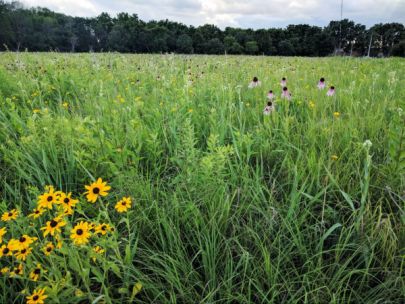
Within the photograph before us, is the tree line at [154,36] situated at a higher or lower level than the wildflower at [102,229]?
higher

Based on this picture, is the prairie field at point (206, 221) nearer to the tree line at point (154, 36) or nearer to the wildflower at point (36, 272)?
the wildflower at point (36, 272)

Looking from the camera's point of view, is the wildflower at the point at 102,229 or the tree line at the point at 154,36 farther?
the tree line at the point at 154,36

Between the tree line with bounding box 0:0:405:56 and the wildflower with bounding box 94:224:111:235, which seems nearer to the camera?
the wildflower with bounding box 94:224:111:235

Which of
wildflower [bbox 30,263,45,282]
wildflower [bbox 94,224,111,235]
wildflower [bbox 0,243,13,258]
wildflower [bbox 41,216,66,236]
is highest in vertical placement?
wildflower [bbox 41,216,66,236]

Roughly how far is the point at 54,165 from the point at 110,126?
546 millimetres

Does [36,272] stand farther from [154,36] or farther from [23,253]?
[154,36]

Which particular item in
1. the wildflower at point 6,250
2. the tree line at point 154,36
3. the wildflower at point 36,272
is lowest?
the wildflower at point 36,272

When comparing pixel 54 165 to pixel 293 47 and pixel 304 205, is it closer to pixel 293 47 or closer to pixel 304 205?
pixel 304 205

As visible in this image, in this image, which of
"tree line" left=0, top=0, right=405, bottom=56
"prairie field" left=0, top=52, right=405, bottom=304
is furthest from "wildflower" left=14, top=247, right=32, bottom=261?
"tree line" left=0, top=0, right=405, bottom=56

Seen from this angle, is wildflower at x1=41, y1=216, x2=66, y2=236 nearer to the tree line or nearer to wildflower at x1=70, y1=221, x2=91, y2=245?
wildflower at x1=70, y1=221, x2=91, y2=245

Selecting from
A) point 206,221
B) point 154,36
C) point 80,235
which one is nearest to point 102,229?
point 80,235

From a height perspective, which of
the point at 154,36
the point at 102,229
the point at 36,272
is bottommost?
the point at 36,272

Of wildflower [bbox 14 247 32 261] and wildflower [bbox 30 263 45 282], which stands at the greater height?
wildflower [bbox 14 247 32 261]

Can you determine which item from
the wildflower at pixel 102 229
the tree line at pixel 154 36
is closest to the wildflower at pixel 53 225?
the wildflower at pixel 102 229
